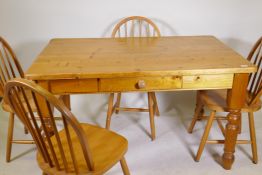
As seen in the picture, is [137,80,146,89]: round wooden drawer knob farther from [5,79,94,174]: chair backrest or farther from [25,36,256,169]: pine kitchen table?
[5,79,94,174]: chair backrest

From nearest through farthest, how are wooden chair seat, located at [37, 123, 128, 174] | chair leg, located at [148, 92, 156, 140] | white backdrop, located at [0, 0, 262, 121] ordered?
wooden chair seat, located at [37, 123, 128, 174] < chair leg, located at [148, 92, 156, 140] < white backdrop, located at [0, 0, 262, 121]

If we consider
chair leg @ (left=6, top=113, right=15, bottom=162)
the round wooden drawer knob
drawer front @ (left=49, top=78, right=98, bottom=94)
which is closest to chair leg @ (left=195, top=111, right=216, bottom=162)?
the round wooden drawer knob

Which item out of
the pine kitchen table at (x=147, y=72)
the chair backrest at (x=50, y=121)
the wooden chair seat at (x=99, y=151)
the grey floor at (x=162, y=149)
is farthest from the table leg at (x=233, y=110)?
the chair backrest at (x=50, y=121)

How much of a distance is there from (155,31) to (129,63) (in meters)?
0.87

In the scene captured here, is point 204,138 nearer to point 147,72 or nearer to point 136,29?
point 147,72

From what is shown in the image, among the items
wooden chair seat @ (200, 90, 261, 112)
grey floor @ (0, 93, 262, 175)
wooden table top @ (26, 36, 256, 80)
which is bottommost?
grey floor @ (0, 93, 262, 175)

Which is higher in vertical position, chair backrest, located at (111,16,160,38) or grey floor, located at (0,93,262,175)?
chair backrest, located at (111,16,160,38)

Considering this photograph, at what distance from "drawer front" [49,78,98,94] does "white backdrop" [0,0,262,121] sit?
102 cm

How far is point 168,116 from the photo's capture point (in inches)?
106

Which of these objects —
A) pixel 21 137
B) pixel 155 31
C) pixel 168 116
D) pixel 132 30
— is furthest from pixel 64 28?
pixel 168 116

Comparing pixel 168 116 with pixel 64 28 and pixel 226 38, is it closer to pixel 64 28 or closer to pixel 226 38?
pixel 226 38

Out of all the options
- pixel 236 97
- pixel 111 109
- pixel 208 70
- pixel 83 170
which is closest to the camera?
pixel 83 170

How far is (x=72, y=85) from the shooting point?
1.63 meters

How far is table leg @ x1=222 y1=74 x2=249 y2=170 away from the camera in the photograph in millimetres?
1699
